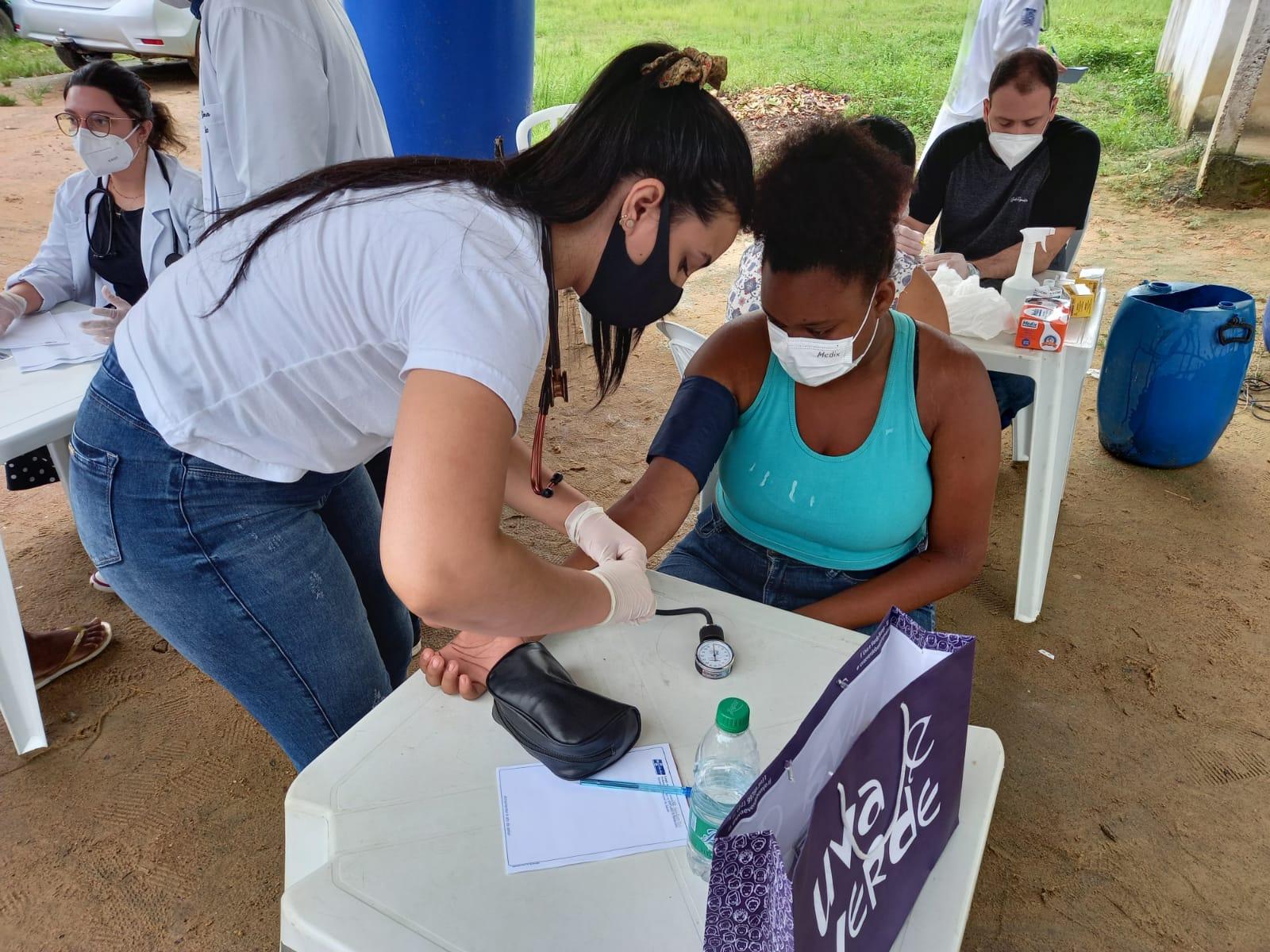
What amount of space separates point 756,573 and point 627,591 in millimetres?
514

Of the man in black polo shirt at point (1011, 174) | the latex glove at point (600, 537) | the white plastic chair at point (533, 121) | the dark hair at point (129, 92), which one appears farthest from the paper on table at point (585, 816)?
the white plastic chair at point (533, 121)

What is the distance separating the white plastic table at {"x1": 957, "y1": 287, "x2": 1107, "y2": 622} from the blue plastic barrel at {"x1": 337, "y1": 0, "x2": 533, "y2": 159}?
8.10ft

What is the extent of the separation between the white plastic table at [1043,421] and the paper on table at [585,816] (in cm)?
157

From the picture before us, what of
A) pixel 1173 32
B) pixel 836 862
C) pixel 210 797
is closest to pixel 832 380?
pixel 836 862

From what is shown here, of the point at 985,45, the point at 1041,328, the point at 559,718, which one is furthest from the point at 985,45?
→ the point at 559,718

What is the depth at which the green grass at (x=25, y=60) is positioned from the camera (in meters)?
8.09

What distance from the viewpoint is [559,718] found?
3.28 ft

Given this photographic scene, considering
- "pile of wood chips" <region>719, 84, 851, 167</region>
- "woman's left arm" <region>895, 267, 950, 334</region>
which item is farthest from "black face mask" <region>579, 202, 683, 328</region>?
"pile of wood chips" <region>719, 84, 851, 167</region>

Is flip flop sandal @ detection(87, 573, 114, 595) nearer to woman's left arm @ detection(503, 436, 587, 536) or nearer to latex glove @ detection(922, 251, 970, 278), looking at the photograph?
woman's left arm @ detection(503, 436, 587, 536)

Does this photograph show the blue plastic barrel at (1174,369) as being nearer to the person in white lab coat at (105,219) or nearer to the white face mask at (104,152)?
the person in white lab coat at (105,219)

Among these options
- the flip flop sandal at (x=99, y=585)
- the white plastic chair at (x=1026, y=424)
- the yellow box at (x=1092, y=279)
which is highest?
the yellow box at (x=1092, y=279)

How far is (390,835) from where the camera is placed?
35.9 inches

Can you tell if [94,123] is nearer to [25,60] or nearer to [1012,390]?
[1012,390]

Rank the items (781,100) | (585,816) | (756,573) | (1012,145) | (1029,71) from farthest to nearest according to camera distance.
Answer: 1. (781,100)
2. (1012,145)
3. (1029,71)
4. (756,573)
5. (585,816)
